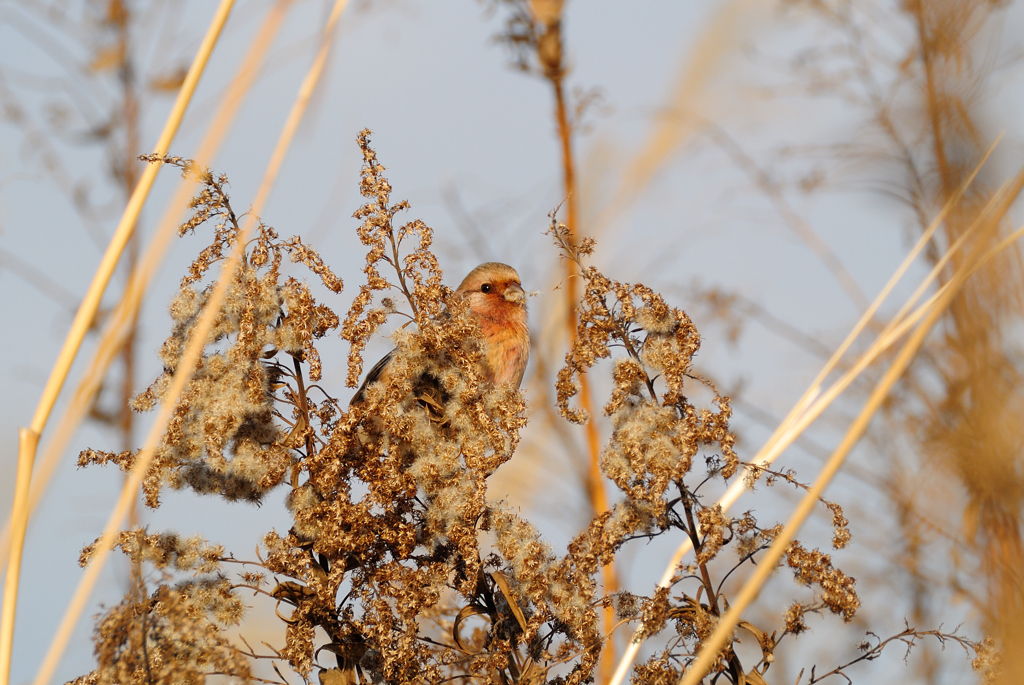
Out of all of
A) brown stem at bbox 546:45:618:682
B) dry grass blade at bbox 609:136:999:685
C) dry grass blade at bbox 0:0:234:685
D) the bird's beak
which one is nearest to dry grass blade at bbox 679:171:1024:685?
dry grass blade at bbox 609:136:999:685

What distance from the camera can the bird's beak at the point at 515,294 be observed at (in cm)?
242

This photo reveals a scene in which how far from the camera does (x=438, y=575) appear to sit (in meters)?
1.24

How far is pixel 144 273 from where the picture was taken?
110 centimetres

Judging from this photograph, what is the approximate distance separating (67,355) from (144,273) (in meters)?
→ 0.14

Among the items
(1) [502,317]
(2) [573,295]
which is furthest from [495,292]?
(2) [573,295]

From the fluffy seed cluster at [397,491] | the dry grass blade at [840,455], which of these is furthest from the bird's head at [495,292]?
the dry grass blade at [840,455]

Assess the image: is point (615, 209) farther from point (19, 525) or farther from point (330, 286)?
point (19, 525)

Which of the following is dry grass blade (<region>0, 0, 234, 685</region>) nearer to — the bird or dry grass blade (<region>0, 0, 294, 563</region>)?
dry grass blade (<region>0, 0, 294, 563</region>)

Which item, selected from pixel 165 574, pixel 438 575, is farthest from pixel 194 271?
pixel 438 575

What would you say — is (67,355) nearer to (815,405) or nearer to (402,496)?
(402,496)

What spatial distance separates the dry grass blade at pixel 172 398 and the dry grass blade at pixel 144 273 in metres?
0.07

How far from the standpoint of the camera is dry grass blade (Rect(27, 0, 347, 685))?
1.01 metres

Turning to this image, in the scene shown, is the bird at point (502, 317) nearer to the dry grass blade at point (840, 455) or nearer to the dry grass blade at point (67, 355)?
the dry grass blade at point (67, 355)

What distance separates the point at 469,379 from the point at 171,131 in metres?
0.55
